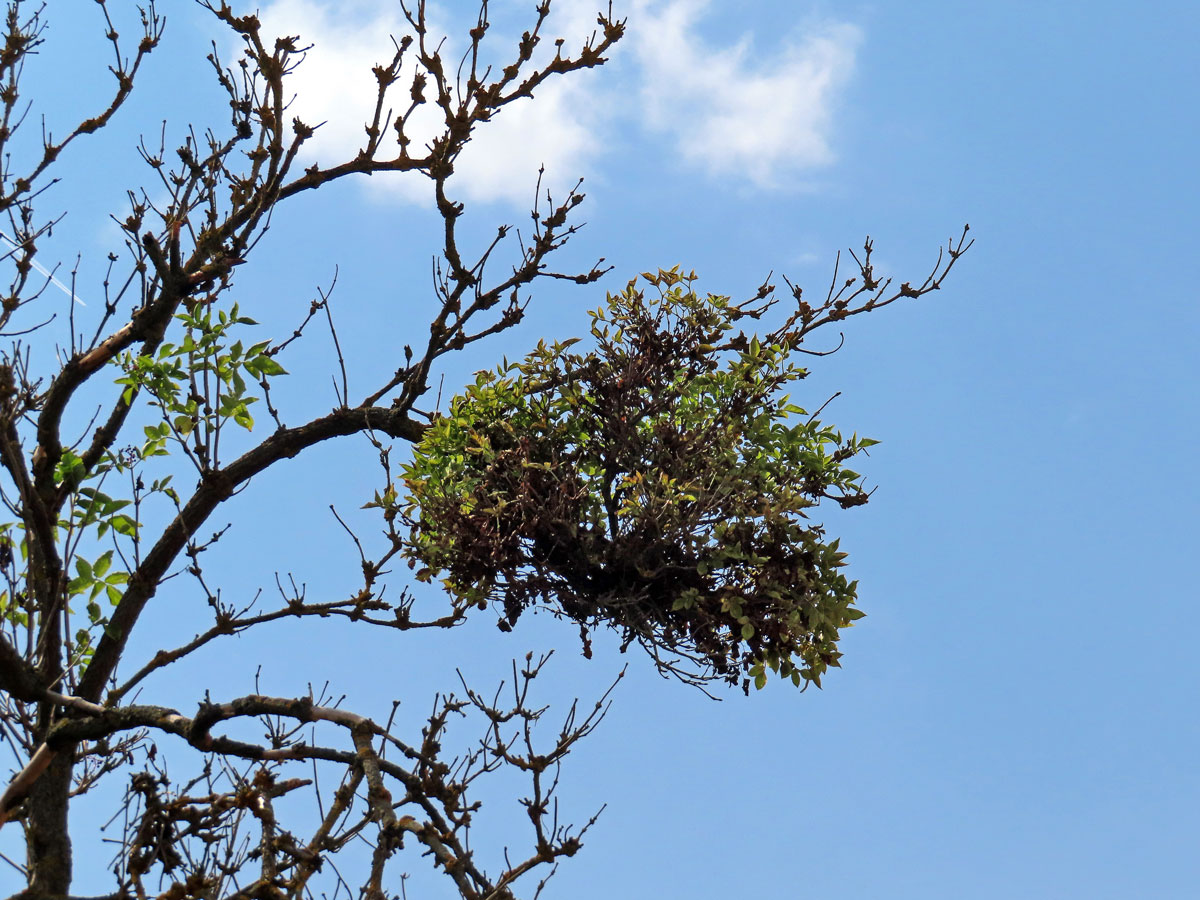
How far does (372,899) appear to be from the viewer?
302cm

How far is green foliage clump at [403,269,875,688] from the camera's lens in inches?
158

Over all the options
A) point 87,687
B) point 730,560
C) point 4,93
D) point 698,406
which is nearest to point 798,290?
point 698,406

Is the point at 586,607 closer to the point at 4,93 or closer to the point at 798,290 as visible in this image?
the point at 798,290

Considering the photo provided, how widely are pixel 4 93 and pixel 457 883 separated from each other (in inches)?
208

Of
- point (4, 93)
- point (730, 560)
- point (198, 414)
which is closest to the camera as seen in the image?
point (730, 560)

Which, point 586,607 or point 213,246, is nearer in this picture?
point 586,607

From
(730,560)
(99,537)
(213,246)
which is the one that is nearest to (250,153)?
(213,246)

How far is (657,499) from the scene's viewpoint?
12.8ft

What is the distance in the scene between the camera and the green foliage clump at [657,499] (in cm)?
402

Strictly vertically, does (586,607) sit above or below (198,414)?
below

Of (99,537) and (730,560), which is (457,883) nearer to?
(730,560)

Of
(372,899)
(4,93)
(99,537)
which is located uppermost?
(4,93)

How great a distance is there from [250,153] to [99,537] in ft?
6.17

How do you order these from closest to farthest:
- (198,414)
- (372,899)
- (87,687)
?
(372,899)
(198,414)
(87,687)
